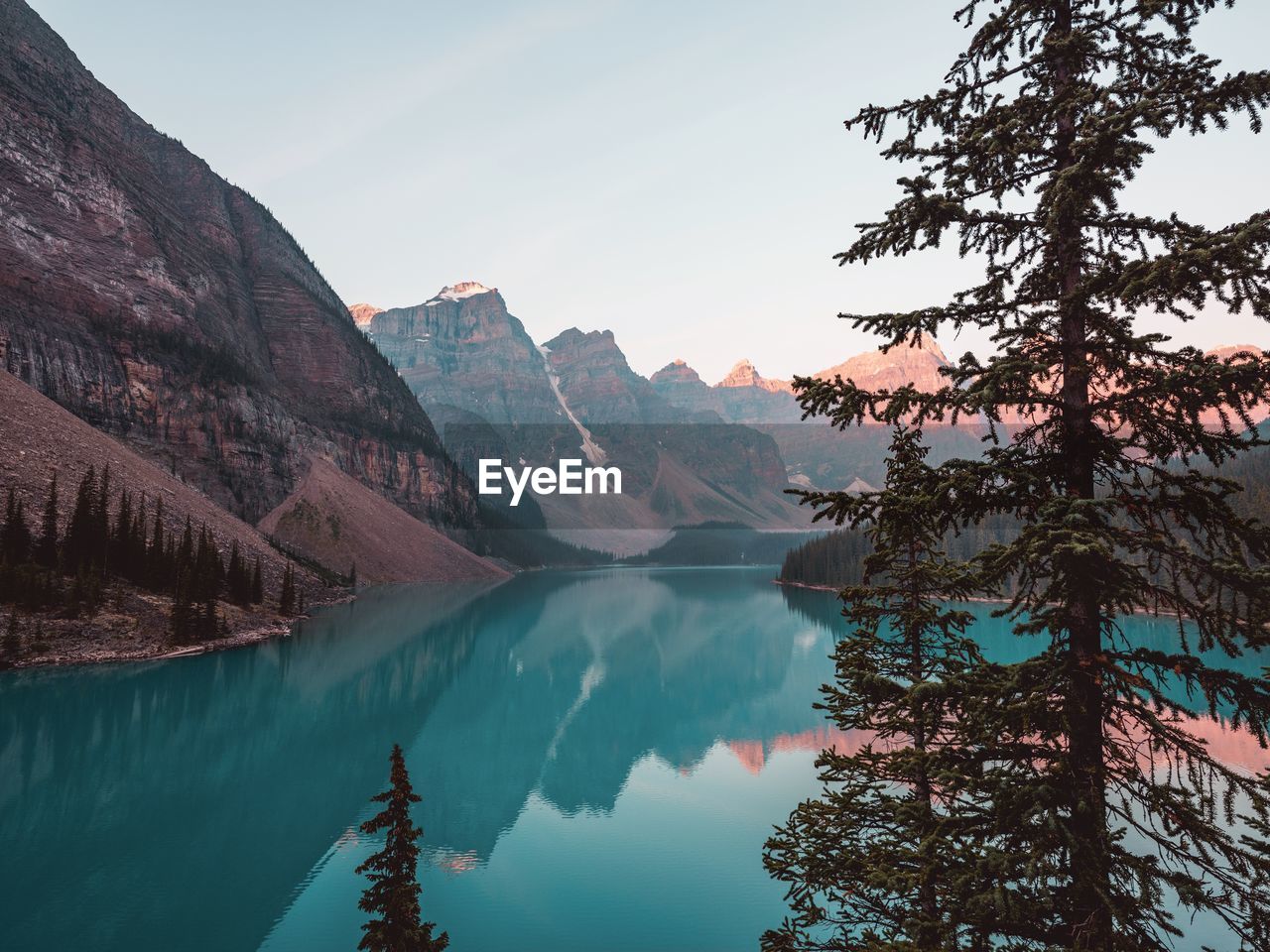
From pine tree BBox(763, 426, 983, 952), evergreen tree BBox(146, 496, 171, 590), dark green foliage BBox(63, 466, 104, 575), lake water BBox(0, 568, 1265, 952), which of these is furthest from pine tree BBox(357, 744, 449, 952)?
evergreen tree BBox(146, 496, 171, 590)

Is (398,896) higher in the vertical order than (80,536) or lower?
lower

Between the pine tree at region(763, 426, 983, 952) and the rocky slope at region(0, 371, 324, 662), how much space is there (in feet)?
231

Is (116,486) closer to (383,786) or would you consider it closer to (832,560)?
(383,786)

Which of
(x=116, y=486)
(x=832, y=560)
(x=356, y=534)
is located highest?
(x=116, y=486)

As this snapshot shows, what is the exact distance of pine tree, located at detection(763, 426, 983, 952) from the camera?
7.62 m

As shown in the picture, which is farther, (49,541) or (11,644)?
(49,541)

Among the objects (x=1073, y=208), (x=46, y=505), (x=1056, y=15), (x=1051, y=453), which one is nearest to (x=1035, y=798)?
(x=1051, y=453)

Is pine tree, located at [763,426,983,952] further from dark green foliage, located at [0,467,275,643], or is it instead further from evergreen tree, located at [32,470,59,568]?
evergreen tree, located at [32,470,59,568]

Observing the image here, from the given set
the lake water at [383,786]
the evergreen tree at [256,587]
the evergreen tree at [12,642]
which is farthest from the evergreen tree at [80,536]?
the evergreen tree at [256,587]

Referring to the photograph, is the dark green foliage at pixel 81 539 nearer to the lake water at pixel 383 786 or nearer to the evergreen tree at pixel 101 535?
the evergreen tree at pixel 101 535

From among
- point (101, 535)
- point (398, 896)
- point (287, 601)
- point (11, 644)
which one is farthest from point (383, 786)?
point (287, 601)

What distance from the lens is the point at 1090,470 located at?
7.66 meters

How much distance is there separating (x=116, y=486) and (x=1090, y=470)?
109 meters

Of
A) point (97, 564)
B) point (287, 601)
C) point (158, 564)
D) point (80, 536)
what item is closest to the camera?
point (97, 564)
